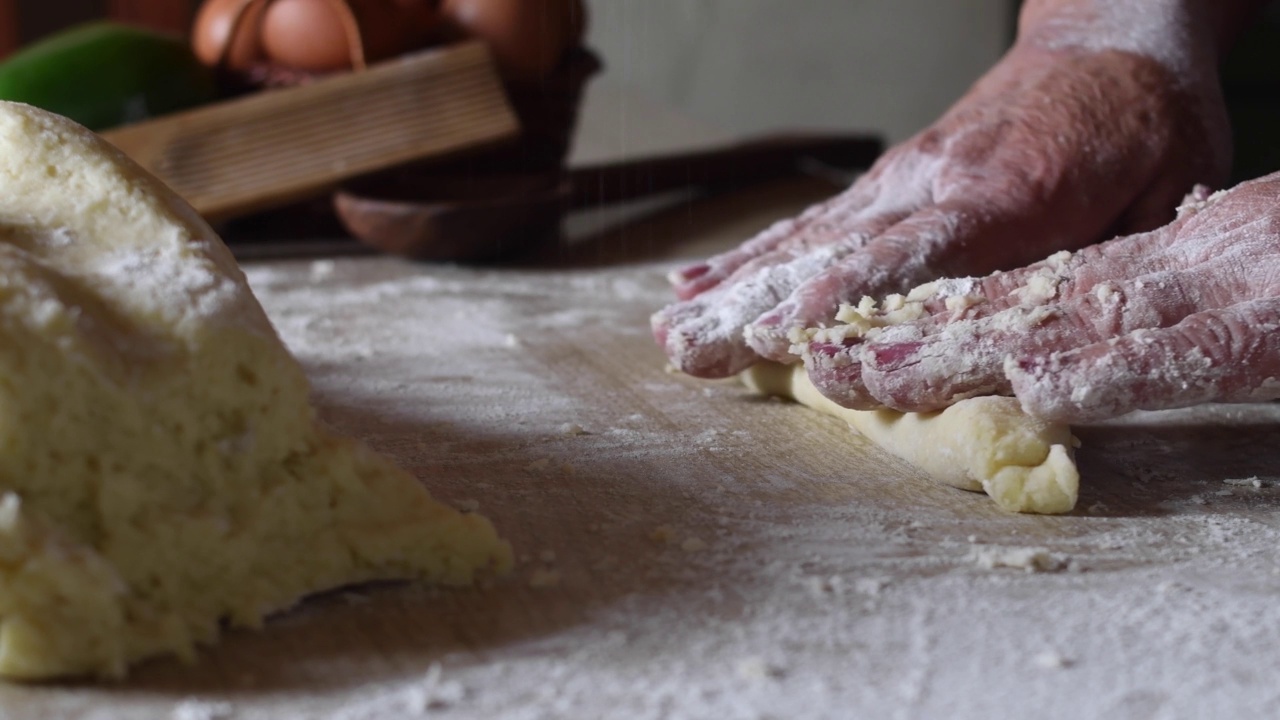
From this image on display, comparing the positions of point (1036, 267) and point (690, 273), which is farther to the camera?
point (690, 273)

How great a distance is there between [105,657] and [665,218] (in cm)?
188

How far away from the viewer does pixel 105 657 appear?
787 millimetres

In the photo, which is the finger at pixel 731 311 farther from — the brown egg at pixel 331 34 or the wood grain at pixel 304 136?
the brown egg at pixel 331 34

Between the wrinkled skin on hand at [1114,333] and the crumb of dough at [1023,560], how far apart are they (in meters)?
0.14

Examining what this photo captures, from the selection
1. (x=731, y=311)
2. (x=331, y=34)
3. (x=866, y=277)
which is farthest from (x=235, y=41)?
(x=866, y=277)

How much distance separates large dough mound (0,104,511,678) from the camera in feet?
2.59

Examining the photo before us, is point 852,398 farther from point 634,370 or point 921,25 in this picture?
point 921,25

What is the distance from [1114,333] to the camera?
3.51ft

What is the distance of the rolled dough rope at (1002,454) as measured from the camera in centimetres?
105

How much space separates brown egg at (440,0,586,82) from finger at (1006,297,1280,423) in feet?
5.04

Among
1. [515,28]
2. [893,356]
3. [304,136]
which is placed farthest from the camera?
[515,28]

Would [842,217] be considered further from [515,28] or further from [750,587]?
[515,28]

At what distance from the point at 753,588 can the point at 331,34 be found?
1652mm

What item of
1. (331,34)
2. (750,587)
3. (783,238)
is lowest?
(750,587)
